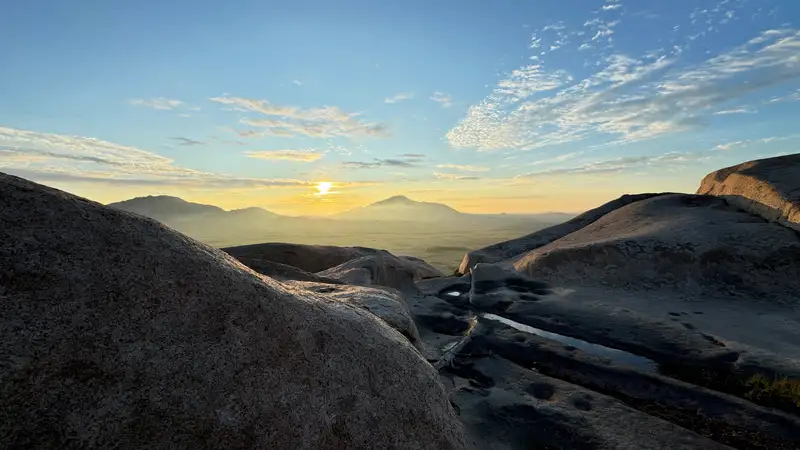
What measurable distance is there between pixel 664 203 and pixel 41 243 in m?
18.9

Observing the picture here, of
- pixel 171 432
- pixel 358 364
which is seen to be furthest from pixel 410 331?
pixel 171 432

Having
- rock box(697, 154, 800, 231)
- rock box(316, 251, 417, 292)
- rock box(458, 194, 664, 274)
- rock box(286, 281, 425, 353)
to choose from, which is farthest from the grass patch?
rock box(458, 194, 664, 274)

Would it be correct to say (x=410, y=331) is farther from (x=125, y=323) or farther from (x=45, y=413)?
(x=45, y=413)

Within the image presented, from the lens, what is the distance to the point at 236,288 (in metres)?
4.25

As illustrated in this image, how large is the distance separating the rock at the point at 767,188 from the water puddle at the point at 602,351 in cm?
798

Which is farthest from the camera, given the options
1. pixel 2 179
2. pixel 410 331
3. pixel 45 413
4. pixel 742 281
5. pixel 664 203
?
pixel 664 203

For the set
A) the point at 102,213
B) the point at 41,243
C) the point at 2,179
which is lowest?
the point at 41,243

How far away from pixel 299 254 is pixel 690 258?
18.3 metres

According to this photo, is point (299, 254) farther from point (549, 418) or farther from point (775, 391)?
point (775, 391)

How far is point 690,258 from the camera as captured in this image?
36.8ft

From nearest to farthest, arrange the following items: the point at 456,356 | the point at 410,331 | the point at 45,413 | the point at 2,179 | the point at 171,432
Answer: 1. the point at 45,413
2. the point at 171,432
3. the point at 2,179
4. the point at 410,331
5. the point at 456,356

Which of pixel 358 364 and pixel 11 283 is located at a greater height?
pixel 11 283

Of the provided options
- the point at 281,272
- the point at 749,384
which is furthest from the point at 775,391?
the point at 281,272

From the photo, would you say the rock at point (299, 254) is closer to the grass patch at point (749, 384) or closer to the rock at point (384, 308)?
the rock at point (384, 308)
